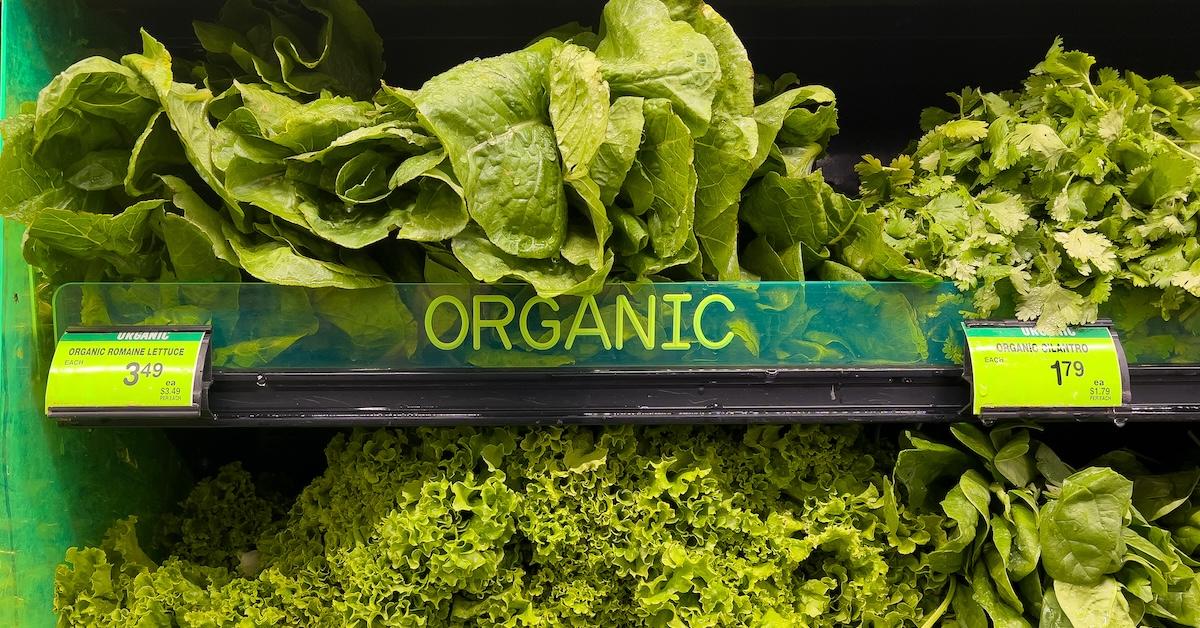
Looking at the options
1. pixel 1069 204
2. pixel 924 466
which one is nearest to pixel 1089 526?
pixel 924 466

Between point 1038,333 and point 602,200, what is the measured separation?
0.61 meters

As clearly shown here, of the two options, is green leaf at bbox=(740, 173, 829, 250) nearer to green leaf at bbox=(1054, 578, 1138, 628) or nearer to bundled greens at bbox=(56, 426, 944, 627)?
bundled greens at bbox=(56, 426, 944, 627)

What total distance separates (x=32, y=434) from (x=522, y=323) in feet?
2.40

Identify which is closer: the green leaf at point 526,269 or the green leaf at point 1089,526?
the green leaf at point 526,269

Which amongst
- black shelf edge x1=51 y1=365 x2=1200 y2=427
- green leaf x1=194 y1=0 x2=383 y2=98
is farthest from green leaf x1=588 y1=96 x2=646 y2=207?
green leaf x1=194 y1=0 x2=383 y2=98

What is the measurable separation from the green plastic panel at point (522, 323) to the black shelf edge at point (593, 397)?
2 centimetres

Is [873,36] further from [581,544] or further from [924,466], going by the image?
[581,544]

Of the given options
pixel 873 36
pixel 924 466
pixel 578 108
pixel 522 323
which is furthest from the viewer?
pixel 873 36

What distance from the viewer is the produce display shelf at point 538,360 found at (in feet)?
3.32

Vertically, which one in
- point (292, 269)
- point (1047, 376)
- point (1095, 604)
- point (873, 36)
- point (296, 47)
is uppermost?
point (296, 47)

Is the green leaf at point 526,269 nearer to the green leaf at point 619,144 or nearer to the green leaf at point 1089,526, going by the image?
the green leaf at point 619,144

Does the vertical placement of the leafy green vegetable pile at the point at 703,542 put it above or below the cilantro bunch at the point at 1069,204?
below

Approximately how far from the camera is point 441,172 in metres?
0.92

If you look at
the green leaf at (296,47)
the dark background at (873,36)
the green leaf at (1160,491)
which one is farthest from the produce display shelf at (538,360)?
the dark background at (873,36)
